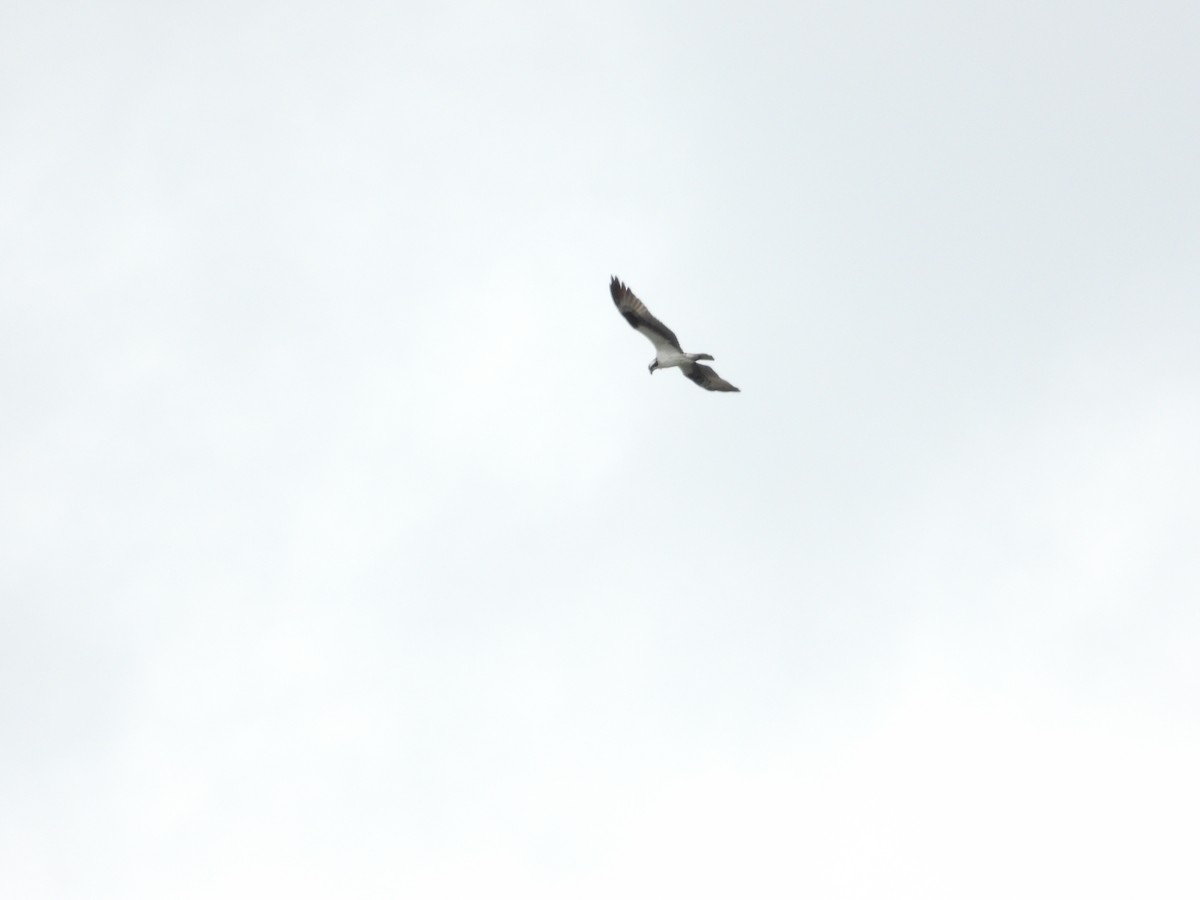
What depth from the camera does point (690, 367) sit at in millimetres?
65562

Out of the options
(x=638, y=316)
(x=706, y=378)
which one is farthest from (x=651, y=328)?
(x=706, y=378)

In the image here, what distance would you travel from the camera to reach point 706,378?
66.6 metres

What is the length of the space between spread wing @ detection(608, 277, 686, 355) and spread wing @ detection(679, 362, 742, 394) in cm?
161

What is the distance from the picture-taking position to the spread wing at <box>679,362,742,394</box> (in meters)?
66.0

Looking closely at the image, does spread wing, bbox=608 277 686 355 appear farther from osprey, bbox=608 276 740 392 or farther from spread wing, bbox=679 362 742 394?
spread wing, bbox=679 362 742 394

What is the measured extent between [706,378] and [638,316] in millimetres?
4147

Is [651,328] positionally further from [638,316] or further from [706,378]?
[706,378]

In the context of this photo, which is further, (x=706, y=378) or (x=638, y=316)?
(x=706, y=378)

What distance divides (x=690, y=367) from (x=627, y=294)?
12.9 ft

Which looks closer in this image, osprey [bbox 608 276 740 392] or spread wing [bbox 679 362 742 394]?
osprey [bbox 608 276 740 392]

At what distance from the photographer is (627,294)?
64812mm

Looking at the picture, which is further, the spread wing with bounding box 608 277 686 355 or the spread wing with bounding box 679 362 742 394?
the spread wing with bounding box 679 362 742 394

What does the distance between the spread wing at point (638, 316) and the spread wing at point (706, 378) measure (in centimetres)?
161


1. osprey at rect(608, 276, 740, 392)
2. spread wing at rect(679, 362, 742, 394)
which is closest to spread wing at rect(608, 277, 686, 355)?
osprey at rect(608, 276, 740, 392)
